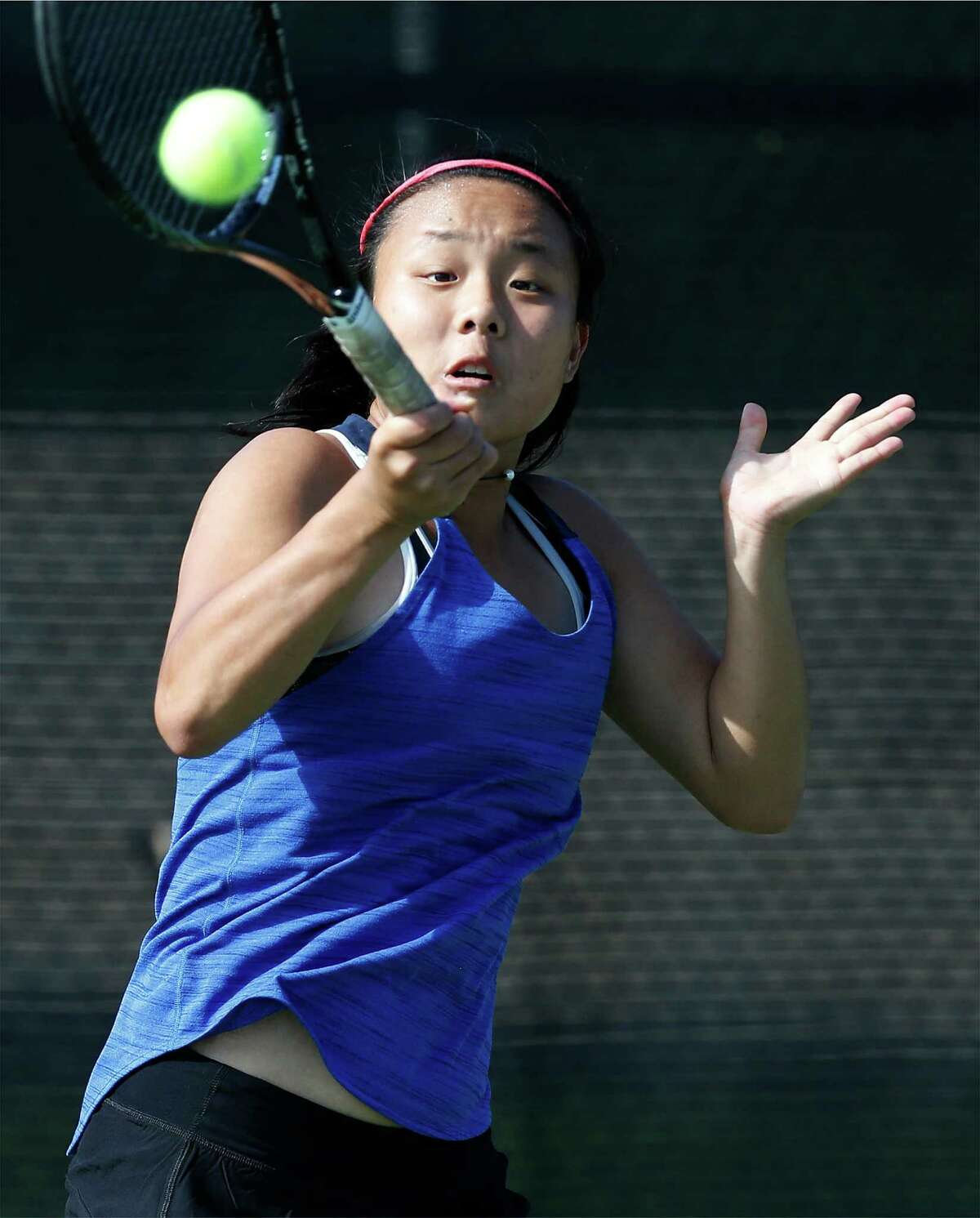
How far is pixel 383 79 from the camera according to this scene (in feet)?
11.6

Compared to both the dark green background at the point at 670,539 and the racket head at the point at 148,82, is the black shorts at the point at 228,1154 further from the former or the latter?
the dark green background at the point at 670,539

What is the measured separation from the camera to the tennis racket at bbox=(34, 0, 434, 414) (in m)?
1.26

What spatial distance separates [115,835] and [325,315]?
8.04ft

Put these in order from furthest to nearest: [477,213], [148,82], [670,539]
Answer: [670,539] → [477,213] → [148,82]

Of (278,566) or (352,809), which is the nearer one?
(278,566)

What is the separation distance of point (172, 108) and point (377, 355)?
419mm

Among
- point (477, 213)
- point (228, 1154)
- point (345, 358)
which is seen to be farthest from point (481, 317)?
point (228, 1154)

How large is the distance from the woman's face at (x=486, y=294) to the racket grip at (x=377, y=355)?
0.29 m

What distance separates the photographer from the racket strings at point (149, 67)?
54.0 inches

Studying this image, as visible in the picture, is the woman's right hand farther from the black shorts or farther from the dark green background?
the dark green background

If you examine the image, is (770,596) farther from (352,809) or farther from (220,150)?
(220,150)

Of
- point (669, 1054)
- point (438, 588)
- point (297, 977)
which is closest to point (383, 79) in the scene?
point (669, 1054)

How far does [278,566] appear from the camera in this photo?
1.33 metres

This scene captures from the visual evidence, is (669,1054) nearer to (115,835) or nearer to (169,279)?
(115,835)
